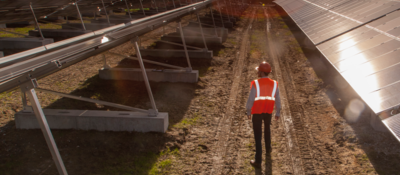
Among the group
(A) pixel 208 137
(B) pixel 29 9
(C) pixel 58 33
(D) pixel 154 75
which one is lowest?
(A) pixel 208 137

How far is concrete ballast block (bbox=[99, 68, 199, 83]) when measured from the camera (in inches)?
417

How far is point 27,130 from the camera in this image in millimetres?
6777

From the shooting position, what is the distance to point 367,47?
934 centimetres

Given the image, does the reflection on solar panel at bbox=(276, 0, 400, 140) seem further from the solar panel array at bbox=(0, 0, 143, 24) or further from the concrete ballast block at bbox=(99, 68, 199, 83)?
the solar panel array at bbox=(0, 0, 143, 24)

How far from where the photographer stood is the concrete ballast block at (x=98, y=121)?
265 inches

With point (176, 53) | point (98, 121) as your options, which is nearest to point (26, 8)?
point (176, 53)

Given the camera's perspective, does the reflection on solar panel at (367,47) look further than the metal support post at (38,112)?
Yes

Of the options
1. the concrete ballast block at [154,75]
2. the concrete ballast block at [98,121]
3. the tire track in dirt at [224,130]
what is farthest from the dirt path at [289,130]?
the concrete ballast block at [154,75]

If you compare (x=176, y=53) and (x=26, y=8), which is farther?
(x=176, y=53)

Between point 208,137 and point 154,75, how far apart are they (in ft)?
16.2

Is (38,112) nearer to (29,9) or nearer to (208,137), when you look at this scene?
(208,137)

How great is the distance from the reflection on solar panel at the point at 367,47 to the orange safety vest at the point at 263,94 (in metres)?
2.58

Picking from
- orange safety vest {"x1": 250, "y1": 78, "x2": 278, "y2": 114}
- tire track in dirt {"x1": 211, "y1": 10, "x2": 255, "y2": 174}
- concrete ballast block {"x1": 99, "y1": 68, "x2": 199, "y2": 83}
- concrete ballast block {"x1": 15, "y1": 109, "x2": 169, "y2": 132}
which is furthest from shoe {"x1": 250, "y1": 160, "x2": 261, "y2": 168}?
concrete ballast block {"x1": 99, "y1": 68, "x2": 199, "y2": 83}

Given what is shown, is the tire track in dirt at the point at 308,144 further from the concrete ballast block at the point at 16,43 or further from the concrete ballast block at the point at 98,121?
the concrete ballast block at the point at 16,43
